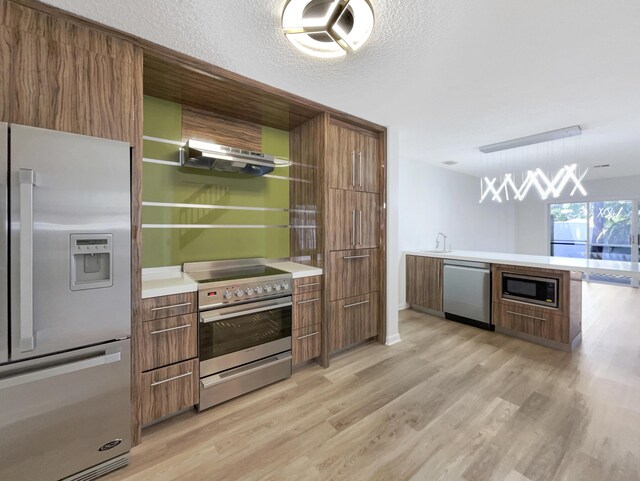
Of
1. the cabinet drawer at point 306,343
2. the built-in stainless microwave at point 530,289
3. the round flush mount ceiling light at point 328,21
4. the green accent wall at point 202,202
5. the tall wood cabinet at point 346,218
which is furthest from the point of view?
the built-in stainless microwave at point 530,289

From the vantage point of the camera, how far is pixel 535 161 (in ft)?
15.5

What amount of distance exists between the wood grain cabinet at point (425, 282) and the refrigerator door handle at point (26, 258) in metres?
4.20

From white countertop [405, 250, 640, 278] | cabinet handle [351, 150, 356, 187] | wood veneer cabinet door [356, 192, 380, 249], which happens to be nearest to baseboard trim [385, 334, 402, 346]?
wood veneer cabinet door [356, 192, 380, 249]

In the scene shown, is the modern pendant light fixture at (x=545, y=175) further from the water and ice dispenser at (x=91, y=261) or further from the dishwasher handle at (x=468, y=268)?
→ the water and ice dispenser at (x=91, y=261)

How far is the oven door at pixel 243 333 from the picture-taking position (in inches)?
78.7

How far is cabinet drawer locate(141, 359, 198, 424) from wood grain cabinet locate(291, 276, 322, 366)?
0.86 meters

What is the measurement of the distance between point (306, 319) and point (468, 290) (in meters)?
2.48

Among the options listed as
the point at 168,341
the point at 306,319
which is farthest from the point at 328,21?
the point at 306,319

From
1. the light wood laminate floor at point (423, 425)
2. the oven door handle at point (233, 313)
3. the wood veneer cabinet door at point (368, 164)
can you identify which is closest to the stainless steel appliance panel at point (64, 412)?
the light wood laminate floor at point (423, 425)

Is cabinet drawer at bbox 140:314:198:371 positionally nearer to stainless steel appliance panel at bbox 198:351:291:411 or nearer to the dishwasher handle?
stainless steel appliance panel at bbox 198:351:291:411

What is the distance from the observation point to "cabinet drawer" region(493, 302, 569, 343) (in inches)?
116

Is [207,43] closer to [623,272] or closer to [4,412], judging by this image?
[4,412]

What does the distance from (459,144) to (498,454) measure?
140 inches

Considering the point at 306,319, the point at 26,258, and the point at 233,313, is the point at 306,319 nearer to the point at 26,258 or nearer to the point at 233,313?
the point at 233,313
